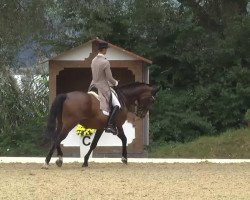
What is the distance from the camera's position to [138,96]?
12422 mm

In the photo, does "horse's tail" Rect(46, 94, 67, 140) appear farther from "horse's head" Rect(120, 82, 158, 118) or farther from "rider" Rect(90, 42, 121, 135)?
"horse's head" Rect(120, 82, 158, 118)

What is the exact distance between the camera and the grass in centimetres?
1608

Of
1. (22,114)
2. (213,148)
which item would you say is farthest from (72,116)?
(22,114)

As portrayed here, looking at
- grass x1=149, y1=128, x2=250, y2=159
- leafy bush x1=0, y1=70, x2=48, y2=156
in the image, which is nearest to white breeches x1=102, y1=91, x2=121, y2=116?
grass x1=149, y1=128, x2=250, y2=159

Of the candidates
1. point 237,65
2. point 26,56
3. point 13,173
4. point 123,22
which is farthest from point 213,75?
point 13,173

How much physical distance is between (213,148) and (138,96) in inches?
179

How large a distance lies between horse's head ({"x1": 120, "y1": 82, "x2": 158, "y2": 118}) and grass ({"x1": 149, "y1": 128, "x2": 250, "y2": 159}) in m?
3.79

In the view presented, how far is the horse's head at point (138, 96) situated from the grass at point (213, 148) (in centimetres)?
379

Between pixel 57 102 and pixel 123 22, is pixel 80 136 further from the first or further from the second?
pixel 123 22

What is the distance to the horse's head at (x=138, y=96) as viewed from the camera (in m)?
12.3

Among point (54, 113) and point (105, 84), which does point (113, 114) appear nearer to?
point (105, 84)

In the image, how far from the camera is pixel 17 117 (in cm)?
1859

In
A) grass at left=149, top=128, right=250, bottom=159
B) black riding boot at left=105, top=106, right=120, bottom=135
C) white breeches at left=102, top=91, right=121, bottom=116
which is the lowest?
grass at left=149, top=128, right=250, bottom=159

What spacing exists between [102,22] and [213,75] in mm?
3585
